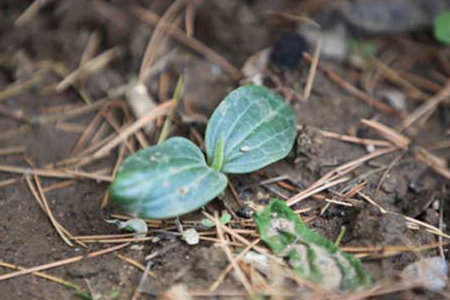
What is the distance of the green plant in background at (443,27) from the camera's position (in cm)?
245

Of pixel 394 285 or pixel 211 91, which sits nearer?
pixel 394 285

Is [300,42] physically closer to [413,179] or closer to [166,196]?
[413,179]

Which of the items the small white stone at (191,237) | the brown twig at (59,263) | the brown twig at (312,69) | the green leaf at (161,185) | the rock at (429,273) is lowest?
the brown twig at (59,263)

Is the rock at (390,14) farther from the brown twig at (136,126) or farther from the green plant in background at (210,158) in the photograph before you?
the brown twig at (136,126)

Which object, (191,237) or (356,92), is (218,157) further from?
(356,92)

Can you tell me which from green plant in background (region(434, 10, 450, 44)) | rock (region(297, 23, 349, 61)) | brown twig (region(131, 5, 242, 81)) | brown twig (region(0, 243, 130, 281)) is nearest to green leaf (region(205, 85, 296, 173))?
brown twig (region(0, 243, 130, 281))

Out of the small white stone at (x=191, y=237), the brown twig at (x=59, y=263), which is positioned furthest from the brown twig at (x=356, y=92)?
the brown twig at (x=59, y=263)

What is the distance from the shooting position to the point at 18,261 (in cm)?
176

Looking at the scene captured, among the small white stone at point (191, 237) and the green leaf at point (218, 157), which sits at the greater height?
the green leaf at point (218, 157)

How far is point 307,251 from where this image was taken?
1.66m

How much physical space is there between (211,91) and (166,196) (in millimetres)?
1028

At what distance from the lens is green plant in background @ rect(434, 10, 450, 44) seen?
2.45 meters

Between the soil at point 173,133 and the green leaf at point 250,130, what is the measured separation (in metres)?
0.16

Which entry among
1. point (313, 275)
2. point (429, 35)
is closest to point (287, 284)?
point (313, 275)
